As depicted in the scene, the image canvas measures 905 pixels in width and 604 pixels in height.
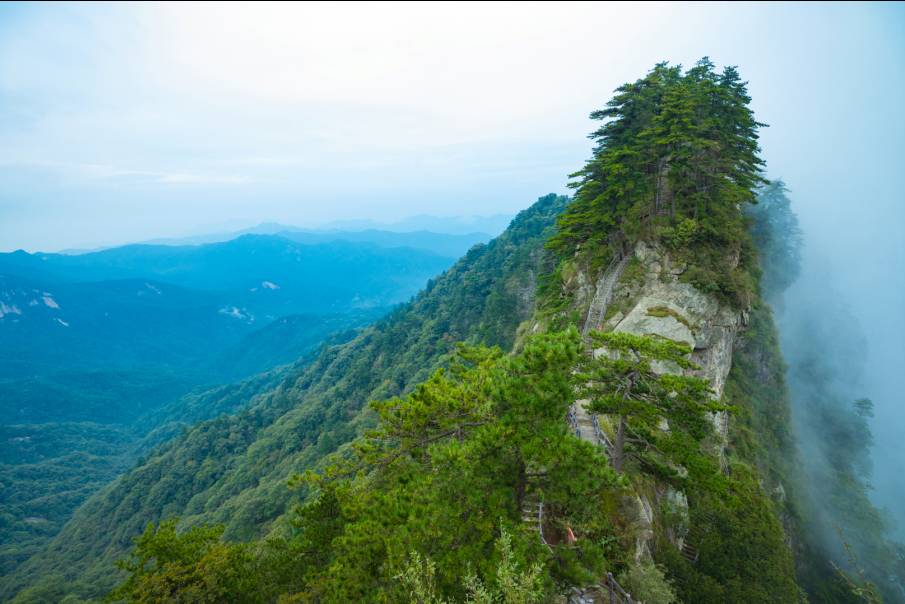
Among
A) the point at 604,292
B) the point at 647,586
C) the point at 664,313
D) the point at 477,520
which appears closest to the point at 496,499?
the point at 477,520

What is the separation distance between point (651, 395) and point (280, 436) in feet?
275

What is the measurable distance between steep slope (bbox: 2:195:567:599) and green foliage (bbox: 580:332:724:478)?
1836 inches

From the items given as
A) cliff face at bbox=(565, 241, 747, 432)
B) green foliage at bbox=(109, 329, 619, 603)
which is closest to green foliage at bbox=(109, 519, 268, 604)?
green foliage at bbox=(109, 329, 619, 603)

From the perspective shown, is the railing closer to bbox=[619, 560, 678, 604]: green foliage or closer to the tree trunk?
bbox=[619, 560, 678, 604]: green foliage

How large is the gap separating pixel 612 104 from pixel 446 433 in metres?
24.7

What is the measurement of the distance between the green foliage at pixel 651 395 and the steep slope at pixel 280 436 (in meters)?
46.6

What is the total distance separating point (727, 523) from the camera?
48.3 ft

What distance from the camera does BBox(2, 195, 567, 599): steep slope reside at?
2581 inches

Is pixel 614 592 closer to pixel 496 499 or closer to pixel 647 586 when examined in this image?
pixel 647 586

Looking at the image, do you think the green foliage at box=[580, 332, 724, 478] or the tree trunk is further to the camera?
the tree trunk

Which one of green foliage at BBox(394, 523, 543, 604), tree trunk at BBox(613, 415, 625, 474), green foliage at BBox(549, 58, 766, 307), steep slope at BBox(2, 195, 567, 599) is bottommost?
steep slope at BBox(2, 195, 567, 599)

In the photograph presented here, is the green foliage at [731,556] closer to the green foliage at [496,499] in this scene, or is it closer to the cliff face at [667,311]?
the green foliage at [496,499]

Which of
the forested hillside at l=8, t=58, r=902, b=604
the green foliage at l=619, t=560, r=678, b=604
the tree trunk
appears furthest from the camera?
the tree trunk

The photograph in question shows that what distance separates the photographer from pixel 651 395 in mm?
12617
